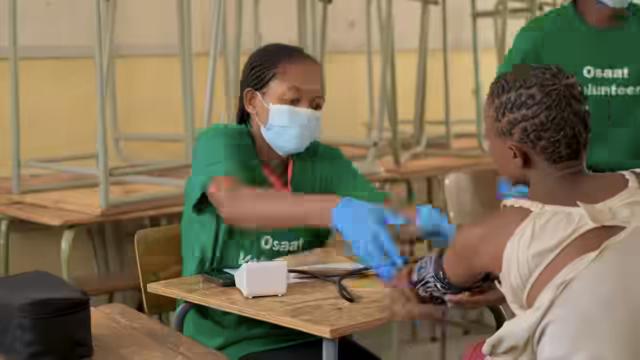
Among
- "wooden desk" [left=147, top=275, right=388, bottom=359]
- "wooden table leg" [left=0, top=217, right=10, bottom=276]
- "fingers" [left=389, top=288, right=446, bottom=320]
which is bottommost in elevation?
"wooden table leg" [left=0, top=217, right=10, bottom=276]

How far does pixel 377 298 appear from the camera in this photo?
1.93m

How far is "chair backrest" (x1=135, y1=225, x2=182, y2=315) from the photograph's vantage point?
7.65ft

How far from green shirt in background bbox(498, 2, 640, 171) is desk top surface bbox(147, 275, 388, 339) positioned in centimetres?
75

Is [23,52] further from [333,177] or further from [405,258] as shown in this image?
[405,258]

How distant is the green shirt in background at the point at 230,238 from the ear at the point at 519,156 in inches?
34.4

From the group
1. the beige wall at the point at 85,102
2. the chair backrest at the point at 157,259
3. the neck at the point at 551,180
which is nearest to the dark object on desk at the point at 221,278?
the chair backrest at the point at 157,259

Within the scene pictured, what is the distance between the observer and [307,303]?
1911mm

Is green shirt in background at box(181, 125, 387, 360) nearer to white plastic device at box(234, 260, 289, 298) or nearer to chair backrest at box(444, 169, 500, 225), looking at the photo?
white plastic device at box(234, 260, 289, 298)

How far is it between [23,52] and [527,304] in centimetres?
271

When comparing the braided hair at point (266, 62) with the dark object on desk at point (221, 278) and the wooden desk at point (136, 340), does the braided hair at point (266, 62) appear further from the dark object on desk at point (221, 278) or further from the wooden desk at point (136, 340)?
the wooden desk at point (136, 340)

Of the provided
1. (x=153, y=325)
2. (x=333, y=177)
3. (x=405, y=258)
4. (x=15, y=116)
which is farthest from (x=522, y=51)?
(x=15, y=116)

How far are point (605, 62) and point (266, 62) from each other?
891mm

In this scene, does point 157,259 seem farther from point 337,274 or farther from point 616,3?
point 616,3

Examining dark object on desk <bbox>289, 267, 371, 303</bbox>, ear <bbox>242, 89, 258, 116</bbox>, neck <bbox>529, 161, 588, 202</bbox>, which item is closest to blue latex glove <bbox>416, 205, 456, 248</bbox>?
neck <bbox>529, 161, 588, 202</bbox>
